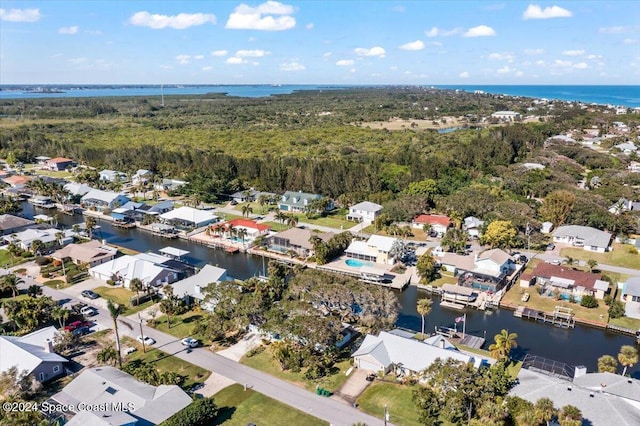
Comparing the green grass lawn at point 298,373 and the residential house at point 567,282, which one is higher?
the residential house at point 567,282

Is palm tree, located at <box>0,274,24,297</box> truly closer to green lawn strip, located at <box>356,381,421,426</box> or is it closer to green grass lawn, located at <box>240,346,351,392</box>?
green grass lawn, located at <box>240,346,351,392</box>

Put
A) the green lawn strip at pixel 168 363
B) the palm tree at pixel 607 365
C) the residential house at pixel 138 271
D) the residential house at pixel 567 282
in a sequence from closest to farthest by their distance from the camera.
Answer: the palm tree at pixel 607 365 → the green lawn strip at pixel 168 363 → the residential house at pixel 567 282 → the residential house at pixel 138 271

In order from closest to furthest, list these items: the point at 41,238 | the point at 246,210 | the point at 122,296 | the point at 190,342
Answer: the point at 190,342
the point at 122,296
the point at 41,238
the point at 246,210

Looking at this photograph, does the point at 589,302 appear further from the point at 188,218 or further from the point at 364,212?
the point at 188,218

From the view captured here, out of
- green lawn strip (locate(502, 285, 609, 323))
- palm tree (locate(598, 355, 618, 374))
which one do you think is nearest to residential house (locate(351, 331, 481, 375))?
palm tree (locate(598, 355, 618, 374))

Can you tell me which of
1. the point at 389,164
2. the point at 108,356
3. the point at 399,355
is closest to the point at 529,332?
the point at 399,355

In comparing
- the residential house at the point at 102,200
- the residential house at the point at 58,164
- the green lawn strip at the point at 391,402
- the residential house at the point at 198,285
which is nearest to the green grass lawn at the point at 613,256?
the green lawn strip at the point at 391,402

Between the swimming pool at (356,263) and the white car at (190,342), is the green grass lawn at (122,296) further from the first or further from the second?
the swimming pool at (356,263)

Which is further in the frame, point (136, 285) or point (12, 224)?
point (12, 224)
